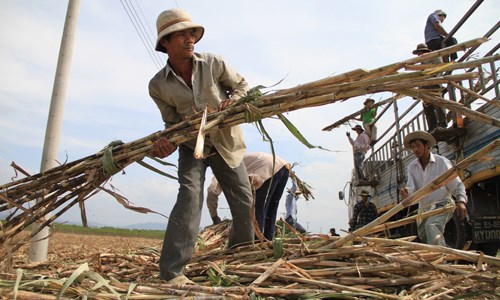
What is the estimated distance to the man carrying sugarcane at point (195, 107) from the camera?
260 cm

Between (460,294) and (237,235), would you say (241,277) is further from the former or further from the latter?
(460,294)

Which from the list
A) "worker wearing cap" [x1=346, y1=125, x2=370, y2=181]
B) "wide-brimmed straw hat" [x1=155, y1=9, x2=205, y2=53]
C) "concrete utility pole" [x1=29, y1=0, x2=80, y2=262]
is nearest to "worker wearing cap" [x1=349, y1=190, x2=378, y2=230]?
"worker wearing cap" [x1=346, y1=125, x2=370, y2=181]

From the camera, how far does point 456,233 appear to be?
5141mm

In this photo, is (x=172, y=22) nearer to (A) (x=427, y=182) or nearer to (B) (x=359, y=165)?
(A) (x=427, y=182)

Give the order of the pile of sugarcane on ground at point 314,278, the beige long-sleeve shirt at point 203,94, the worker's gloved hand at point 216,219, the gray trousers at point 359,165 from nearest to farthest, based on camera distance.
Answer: the pile of sugarcane on ground at point 314,278 < the beige long-sleeve shirt at point 203,94 < the worker's gloved hand at point 216,219 < the gray trousers at point 359,165

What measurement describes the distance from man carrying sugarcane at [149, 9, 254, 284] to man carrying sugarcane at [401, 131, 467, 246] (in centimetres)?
201

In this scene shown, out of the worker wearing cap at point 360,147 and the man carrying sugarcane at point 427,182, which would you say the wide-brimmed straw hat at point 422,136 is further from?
the worker wearing cap at point 360,147

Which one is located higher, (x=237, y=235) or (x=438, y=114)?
(x=438, y=114)

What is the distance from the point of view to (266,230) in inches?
154

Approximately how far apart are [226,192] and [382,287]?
1182 mm

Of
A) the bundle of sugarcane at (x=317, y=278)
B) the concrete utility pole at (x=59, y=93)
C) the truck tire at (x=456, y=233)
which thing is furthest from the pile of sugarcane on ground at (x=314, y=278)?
the truck tire at (x=456, y=233)

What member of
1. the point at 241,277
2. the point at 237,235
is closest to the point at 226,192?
the point at 237,235

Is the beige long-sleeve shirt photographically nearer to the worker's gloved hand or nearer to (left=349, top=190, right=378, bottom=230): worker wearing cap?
the worker's gloved hand

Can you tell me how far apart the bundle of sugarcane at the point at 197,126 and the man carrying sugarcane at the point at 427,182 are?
2.18m
